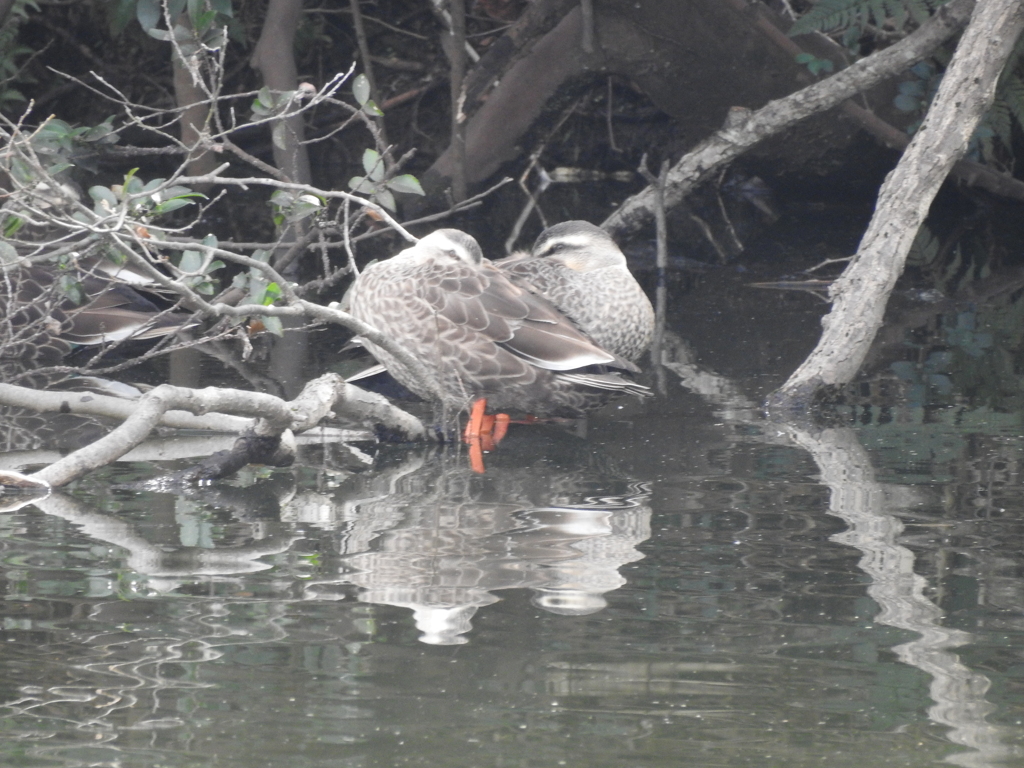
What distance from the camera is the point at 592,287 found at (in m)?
5.34

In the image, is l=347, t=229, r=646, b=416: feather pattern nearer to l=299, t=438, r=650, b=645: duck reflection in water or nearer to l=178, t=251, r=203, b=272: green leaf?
l=299, t=438, r=650, b=645: duck reflection in water

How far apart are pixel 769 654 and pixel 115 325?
3.59 meters

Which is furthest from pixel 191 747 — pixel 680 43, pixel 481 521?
pixel 680 43

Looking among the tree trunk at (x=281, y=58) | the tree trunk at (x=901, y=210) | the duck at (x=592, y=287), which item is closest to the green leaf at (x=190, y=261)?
the duck at (x=592, y=287)

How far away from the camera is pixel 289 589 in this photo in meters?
3.04

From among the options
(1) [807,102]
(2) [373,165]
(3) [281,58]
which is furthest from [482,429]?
(3) [281,58]

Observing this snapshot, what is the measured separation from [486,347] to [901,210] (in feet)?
5.43

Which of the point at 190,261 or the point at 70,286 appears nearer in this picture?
the point at 190,261

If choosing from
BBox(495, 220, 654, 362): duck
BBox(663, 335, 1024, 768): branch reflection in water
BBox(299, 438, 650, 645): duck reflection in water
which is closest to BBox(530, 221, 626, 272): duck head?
BBox(495, 220, 654, 362): duck

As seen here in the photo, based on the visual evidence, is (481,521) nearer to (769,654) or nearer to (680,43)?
(769,654)

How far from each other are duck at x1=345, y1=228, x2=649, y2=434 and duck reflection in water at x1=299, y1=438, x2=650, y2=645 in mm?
391

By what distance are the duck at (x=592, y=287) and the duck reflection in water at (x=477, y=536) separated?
108 cm

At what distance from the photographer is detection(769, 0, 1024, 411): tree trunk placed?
5.01 m

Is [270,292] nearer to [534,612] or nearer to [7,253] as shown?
[7,253]
